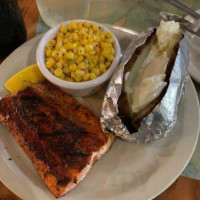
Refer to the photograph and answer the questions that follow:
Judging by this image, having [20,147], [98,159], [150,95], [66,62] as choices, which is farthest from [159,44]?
[20,147]

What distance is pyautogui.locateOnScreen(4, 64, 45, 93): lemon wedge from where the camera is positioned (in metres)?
1.12

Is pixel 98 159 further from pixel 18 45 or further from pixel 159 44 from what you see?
pixel 18 45

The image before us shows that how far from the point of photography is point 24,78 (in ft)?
3.75

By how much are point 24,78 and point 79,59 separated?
8.6 inches

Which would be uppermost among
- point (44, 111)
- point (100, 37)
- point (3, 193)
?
point (100, 37)

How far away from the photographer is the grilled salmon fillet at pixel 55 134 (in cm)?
93

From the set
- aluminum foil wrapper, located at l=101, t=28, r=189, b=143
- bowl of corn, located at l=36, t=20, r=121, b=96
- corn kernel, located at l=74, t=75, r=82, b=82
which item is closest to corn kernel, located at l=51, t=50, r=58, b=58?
bowl of corn, located at l=36, t=20, r=121, b=96

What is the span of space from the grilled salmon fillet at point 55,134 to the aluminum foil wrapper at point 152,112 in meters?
0.07

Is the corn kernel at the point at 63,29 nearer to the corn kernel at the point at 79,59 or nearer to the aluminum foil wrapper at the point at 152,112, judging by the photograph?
the corn kernel at the point at 79,59

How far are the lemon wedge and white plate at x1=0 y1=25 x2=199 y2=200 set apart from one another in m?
0.16

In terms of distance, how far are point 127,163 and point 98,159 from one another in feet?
0.31

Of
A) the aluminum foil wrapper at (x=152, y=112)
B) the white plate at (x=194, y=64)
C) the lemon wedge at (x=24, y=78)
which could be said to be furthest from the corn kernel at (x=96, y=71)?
the white plate at (x=194, y=64)

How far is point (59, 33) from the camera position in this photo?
1151 millimetres

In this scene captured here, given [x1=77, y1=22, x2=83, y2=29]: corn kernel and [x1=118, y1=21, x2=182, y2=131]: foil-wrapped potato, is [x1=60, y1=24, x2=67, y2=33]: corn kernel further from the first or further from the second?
[x1=118, y1=21, x2=182, y2=131]: foil-wrapped potato
